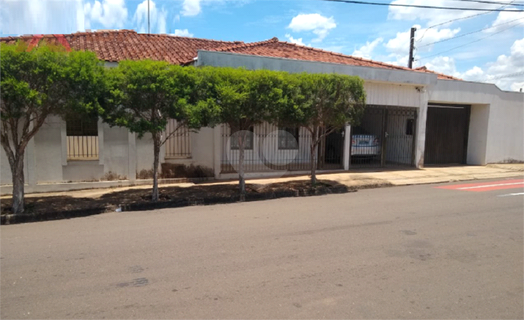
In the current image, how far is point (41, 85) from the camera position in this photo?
745cm

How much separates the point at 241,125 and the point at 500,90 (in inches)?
550

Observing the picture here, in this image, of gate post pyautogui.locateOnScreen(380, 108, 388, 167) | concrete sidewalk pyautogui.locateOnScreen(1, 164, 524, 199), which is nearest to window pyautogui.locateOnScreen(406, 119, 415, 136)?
gate post pyautogui.locateOnScreen(380, 108, 388, 167)

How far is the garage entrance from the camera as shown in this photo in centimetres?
1742

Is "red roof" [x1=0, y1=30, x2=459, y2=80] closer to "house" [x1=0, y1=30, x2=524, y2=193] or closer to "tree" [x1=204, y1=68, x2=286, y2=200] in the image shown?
"house" [x1=0, y1=30, x2=524, y2=193]

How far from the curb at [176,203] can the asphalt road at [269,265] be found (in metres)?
0.39

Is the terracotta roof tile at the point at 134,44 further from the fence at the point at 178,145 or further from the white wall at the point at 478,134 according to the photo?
the white wall at the point at 478,134

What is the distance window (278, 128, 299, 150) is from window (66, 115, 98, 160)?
6571mm

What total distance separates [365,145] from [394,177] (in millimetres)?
2660

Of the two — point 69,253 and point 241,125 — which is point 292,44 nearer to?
point 241,125

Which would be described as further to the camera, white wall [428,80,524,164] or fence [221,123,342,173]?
white wall [428,80,524,164]

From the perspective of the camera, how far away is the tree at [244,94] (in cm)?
897

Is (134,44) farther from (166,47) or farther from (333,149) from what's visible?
(333,149)

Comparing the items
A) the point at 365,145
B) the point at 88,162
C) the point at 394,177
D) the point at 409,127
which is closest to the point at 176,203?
the point at 88,162

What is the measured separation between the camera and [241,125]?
10.1 meters
